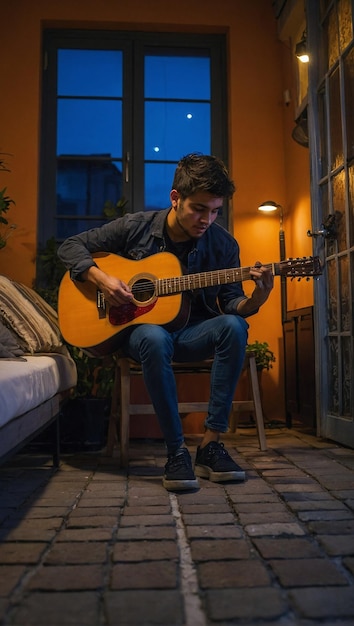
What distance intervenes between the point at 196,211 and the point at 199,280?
267 millimetres

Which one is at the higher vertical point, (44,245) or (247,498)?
(44,245)

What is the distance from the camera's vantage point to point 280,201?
416cm

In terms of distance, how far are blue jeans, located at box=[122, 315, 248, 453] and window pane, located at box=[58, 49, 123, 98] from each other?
267cm

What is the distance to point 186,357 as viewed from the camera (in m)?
2.36

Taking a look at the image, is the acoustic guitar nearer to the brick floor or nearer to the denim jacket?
the denim jacket

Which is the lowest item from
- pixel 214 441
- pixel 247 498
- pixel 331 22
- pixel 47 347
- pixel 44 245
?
pixel 247 498

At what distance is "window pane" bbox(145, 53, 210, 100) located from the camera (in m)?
4.33

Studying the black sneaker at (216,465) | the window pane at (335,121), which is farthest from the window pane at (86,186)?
the black sneaker at (216,465)

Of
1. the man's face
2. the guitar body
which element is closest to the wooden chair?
the guitar body

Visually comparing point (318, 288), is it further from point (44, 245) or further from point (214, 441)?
point (44, 245)

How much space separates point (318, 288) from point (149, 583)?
7.43 feet

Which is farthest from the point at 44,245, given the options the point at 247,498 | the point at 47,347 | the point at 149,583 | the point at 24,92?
the point at 149,583

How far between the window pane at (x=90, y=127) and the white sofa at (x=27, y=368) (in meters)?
1.72

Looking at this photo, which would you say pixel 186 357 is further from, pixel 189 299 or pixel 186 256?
pixel 186 256
